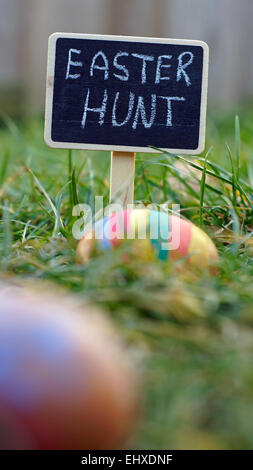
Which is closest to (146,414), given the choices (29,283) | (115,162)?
(29,283)

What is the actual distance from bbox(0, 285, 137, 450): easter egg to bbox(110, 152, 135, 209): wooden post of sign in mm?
666

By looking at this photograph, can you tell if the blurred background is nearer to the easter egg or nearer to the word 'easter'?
the word 'easter'

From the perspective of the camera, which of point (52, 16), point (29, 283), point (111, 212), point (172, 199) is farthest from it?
point (52, 16)

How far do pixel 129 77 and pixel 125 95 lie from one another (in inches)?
1.6

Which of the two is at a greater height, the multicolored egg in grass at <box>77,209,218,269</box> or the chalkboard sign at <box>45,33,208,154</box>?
the chalkboard sign at <box>45,33,208,154</box>

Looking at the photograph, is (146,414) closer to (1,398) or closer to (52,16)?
(1,398)

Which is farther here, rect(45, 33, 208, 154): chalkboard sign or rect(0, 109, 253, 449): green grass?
rect(45, 33, 208, 154): chalkboard sign

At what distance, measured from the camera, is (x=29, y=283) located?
1056 millimetres

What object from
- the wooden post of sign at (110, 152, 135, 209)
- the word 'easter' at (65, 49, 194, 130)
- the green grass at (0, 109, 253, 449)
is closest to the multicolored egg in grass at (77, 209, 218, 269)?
the green grass at (0, 109, 253, 449)

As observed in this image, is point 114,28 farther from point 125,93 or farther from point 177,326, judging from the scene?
point 177,326

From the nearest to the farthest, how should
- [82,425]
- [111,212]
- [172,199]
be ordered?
[82,425], [111,212], [172,199]

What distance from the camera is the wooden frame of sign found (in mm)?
1451

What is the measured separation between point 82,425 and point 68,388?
40 millimetres

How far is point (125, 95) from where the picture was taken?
1460mm
